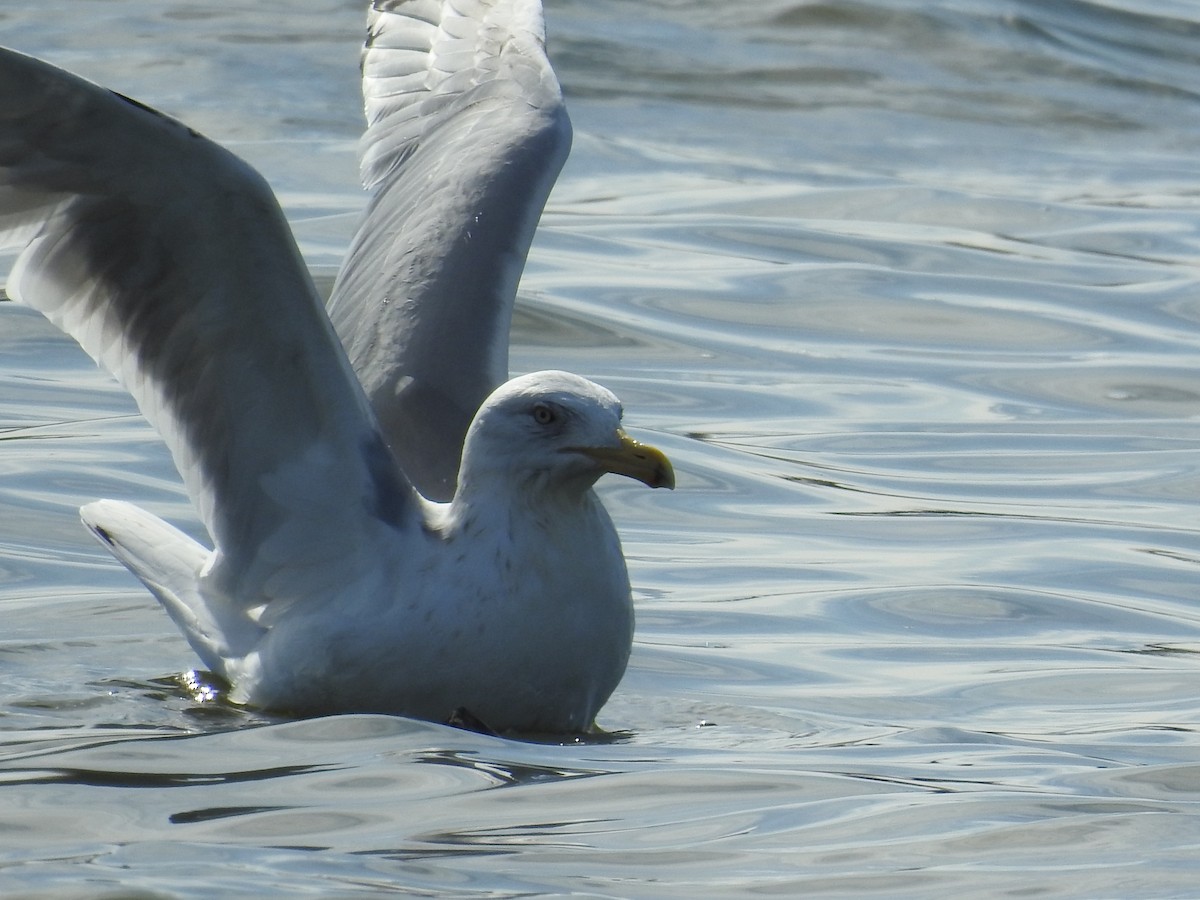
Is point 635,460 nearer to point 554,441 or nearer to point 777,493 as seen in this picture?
point 554,441

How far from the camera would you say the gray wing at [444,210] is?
6.29 m

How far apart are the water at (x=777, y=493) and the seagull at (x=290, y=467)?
0.23m

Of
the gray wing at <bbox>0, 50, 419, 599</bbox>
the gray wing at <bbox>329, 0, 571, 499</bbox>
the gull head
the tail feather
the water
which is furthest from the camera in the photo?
the gray wing at <bbox>329, 0, 571, 499</bbox>

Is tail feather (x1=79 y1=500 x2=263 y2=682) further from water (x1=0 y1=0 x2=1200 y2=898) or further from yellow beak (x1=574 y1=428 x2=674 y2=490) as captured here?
yellow beak (x1=574 y1=428 x2=674 y2=490)

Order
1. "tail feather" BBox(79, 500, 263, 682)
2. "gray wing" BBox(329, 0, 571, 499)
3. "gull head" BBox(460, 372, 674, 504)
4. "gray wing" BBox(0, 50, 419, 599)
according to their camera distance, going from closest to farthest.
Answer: "gray wing" BBox(0, 50, 419, 599) < "gull head" BBox(460, 372, 674, 504) < "tail feather" BBox(79, 500, 263, 682) < "gray wing" BBox(329, 0, 571, 499)

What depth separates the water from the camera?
433cm

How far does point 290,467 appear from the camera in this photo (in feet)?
18.5

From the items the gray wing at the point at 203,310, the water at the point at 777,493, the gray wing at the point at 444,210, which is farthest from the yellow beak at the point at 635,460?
the gray wing at the point at 444,210

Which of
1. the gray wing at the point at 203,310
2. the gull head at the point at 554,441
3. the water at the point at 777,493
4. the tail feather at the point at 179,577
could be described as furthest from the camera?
the tail feather at the point at 179,577

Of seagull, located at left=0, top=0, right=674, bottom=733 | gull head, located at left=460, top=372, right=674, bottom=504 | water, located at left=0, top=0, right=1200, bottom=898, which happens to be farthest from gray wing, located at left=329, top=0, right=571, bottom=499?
water, located at left=0, top=0, right=1200, bottom=898

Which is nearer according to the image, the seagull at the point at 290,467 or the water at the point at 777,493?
the water at the point at 777,493

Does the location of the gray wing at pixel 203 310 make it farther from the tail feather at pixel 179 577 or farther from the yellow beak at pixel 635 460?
the yellow beak at pixel 635 460

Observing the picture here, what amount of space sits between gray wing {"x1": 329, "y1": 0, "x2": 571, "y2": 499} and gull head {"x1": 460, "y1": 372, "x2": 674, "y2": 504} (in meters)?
0.73

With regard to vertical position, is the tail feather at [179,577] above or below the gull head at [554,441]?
below
